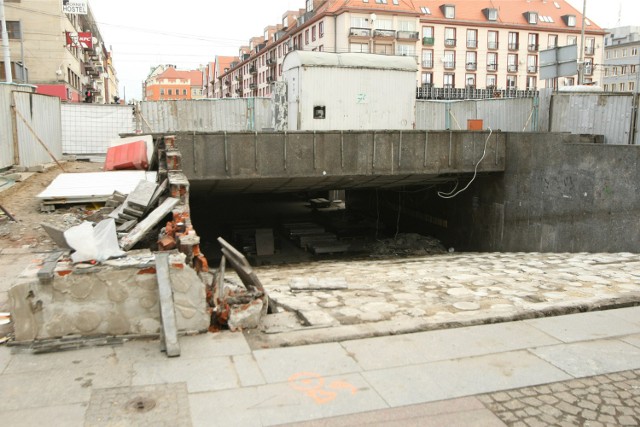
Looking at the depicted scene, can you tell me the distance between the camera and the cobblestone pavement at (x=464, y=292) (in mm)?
6035

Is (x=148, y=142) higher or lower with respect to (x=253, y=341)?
higher

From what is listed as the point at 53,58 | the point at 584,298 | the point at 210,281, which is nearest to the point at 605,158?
the point at 584,298

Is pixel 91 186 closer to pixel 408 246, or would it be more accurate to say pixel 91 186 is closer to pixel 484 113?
pixel 408 246

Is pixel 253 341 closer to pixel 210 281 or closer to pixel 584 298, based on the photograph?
pixel 210 281

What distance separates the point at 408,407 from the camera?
152 inches

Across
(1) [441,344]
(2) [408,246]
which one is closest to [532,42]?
(2) [408,246]

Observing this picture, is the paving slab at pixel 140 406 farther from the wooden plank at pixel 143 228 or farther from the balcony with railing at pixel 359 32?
the balcony with railing at pixel 359 32

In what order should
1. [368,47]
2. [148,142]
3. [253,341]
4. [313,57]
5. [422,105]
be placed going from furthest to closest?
[368,47], [422,105], [313,57], [148,142], [253,341]

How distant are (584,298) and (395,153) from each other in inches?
351

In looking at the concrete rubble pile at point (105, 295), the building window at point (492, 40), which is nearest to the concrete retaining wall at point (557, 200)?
the concrete rubble pile at point (105, 295)

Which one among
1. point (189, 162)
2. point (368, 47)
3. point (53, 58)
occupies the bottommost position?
point (189, 162)

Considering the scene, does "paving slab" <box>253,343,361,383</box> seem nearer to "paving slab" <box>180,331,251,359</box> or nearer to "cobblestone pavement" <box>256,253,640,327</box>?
"paving slab" <box>180,331,251,359</box>

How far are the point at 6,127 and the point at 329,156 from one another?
8.54m

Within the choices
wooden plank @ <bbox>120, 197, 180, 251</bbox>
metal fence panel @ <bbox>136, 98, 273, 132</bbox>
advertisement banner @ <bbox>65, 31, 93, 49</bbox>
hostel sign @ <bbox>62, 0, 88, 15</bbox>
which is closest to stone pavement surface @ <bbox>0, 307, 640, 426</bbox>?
A: wooden plank @ <bbox>120, 197, 180, 251</bbox>
